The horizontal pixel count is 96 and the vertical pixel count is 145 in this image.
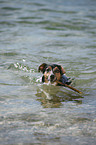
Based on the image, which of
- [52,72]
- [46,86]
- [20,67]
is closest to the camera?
[52,72]

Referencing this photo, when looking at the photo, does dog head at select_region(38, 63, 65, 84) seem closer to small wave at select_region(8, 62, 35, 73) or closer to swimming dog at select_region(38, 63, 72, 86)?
swimming dog at select_region(38, 63, 72, 86)

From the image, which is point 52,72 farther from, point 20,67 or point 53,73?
point 20,67

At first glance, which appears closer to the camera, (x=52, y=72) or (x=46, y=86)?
(x=52, y=72)

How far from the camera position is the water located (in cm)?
362

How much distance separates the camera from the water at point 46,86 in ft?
11.9

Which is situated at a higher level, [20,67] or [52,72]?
[52,72]

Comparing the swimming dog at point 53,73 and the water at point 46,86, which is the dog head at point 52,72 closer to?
the swimming dog at point 53,73

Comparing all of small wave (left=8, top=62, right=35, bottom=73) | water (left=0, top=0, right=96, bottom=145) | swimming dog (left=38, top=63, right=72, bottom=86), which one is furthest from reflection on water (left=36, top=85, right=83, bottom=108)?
small wave (left=8, top=62, right=35, bottom=73)

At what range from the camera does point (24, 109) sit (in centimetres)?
433

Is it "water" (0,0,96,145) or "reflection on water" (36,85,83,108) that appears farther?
"reflection on water" (36,85,83,108)

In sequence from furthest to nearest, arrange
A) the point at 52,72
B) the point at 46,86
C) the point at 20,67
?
1. the point at 20,67
2. the point at 46,86
3. the point at 52,72

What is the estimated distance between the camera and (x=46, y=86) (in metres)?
5.67

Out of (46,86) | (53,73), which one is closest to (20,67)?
(46,86)

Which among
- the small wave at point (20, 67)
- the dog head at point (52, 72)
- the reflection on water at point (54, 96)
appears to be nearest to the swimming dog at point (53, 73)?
the dog head at point (52, 72)
